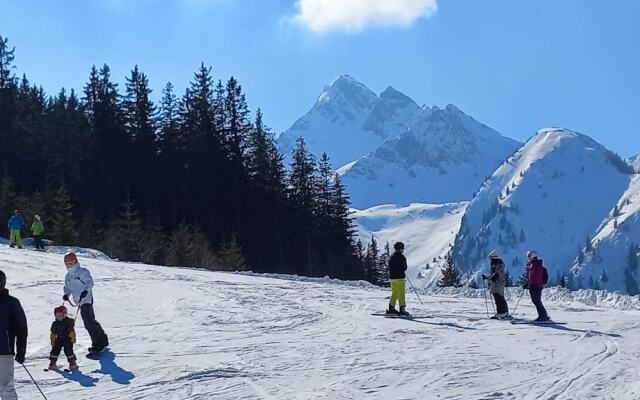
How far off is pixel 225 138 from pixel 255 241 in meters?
9.33

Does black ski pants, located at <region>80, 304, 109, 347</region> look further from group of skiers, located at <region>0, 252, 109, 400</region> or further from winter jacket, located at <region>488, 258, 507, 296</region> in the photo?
winter jacket, located at <region>488, 258, 507, 296</region>

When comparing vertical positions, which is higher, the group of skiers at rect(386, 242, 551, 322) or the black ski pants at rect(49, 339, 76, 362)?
the group of skiers at rect(386, 242, 551, 322)

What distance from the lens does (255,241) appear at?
59.5 meters

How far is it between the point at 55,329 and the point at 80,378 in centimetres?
112

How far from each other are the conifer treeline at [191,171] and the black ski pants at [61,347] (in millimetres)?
42668

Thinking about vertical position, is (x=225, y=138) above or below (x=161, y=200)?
above

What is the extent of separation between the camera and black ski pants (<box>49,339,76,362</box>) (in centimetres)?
1270

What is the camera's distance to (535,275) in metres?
18.3

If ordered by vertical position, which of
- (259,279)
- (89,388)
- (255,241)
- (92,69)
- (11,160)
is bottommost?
(89,388)

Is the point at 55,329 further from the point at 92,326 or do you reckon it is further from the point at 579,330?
the point at 579,330

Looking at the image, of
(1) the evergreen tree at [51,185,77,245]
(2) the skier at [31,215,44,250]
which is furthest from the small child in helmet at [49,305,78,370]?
(1) the evergreen tree at [51,185,77,245]

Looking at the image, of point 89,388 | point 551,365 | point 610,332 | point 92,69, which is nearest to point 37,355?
point 89,388

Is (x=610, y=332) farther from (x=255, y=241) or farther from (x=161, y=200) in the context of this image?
(x=161, y=200)

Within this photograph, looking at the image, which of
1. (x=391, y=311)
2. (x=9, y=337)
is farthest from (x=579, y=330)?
(x=9, y=337)
